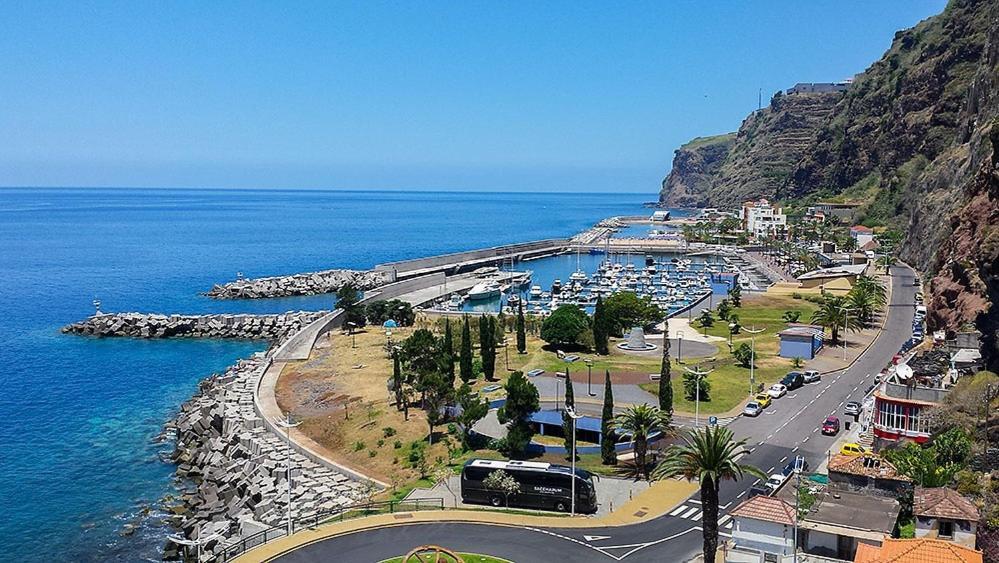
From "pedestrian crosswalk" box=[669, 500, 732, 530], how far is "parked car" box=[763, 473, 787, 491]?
12.3 ft

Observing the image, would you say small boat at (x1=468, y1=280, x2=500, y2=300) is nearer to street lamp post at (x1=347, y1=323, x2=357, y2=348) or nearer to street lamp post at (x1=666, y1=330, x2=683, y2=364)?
street lamp post at (x1=347, y1=323, x2=357, y2=348)

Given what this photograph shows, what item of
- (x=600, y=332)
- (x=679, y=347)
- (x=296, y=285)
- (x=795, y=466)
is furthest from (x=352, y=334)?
(x=795, y=466)

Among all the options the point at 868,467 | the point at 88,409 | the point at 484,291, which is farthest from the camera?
the point at 484,291

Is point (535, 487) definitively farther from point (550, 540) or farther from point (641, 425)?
point (641, 425)

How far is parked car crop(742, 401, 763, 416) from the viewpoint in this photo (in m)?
52.7

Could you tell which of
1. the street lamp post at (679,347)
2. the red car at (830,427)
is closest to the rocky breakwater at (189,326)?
the street lamp post at (679,347)

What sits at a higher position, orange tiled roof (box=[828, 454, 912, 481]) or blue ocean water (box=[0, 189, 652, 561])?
orange tiled roof (box=[828, 454, 912, 481])

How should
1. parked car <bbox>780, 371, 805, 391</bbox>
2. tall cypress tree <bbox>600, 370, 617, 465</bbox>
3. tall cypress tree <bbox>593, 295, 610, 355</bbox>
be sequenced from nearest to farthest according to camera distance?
1. tall cypress tree <bbox>600, 370, 617, 465</bbox>
2. parked car <bbox>780, 371, 805, 391</bbox>
3. tall cypress tree <bbox>593, 295, 610, 355</bbox>

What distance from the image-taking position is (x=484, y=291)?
12481 cm

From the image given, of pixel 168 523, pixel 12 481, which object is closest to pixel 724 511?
pixel 168 523

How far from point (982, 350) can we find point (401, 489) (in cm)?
3495

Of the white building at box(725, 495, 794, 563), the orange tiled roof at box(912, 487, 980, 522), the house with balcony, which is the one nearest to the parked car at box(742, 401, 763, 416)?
the house with balcony

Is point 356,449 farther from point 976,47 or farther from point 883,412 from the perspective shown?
point 976,47

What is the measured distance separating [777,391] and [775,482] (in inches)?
810
